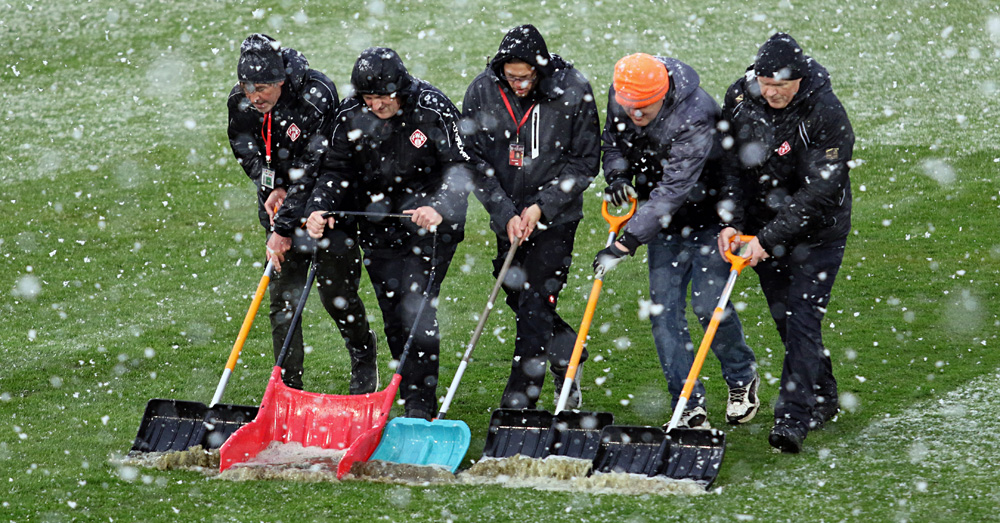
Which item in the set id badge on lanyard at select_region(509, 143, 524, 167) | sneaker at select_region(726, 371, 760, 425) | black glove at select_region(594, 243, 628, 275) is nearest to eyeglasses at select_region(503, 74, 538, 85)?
id badge on lanyard at select_region(509, 143, 524, 167)

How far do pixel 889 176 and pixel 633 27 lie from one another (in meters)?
6.24

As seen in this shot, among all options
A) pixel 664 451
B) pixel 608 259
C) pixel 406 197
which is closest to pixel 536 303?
pixel 608 259

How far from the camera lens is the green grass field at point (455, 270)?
5.11 metres

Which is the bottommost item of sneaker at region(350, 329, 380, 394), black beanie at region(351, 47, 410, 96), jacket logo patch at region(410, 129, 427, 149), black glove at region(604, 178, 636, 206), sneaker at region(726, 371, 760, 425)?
sneaker at region(726, 371, 760, 425)

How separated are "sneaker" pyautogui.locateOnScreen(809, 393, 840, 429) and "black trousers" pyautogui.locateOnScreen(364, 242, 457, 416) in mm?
2051

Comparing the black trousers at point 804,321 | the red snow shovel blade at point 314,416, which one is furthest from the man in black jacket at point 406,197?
the black trousers at point 804,321

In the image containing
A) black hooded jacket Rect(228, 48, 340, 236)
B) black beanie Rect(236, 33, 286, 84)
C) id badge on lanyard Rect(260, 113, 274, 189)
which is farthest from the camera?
id badge on lanyard Rect(260, 113, 274, 189)

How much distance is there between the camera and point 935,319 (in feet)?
26.3

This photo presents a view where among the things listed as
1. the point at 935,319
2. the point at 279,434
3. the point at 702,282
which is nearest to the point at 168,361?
the point at 279,434

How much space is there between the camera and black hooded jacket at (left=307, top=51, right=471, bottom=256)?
6000mm

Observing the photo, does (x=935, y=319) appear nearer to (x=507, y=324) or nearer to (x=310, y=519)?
(x=507, y=324)

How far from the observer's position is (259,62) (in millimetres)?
→ 5945

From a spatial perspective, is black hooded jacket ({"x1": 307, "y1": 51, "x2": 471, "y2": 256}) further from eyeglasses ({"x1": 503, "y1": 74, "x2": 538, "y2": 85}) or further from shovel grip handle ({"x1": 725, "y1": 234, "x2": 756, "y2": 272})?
shovel grip handle ({"x1": 725, "y1": 234, "x2": 756, "y2": 272})

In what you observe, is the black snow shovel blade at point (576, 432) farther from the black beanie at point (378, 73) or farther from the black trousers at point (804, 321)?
the black beanie at point (378, 73)
